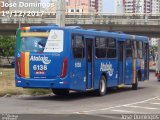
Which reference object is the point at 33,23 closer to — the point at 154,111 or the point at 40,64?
the point at 40,64

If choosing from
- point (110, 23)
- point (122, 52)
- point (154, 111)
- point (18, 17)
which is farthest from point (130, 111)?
point (18, 17)

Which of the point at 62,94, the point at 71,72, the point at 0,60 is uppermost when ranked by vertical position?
the point at 71,72

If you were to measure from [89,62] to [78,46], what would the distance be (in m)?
1.30

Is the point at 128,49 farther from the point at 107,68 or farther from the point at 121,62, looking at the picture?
the point at 107,68

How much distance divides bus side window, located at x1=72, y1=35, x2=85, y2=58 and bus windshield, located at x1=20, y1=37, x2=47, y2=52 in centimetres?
118

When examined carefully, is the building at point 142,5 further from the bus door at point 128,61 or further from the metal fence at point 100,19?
the bus door at point 128,61

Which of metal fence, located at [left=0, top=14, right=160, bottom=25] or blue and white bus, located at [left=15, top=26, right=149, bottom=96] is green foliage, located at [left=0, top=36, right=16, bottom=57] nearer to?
metal fence, located at [left=0, top=14, right=160, bottom=25]

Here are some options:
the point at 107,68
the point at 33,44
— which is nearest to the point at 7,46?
the point at 107,68

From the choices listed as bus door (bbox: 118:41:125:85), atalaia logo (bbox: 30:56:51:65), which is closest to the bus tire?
bus door (bbox: 118:41:125:85)

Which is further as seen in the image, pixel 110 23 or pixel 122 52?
pixel 110 23

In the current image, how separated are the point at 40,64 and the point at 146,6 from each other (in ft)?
391

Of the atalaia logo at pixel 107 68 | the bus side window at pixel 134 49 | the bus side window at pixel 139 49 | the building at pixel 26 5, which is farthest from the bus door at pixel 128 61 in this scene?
the building at pixel 26 5

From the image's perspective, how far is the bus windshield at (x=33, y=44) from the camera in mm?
20578

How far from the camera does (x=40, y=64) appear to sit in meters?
20.4
